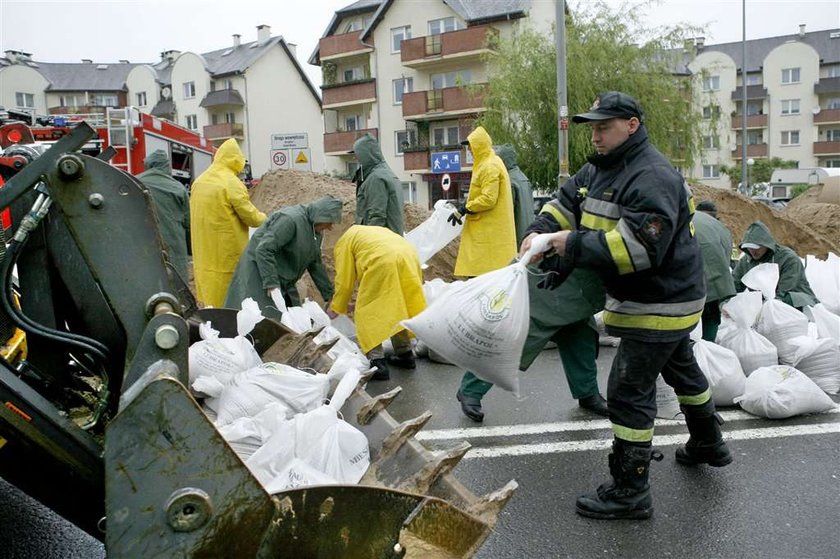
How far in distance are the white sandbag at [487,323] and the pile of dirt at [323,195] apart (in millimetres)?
5048

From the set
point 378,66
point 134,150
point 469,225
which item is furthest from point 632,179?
point 378,66

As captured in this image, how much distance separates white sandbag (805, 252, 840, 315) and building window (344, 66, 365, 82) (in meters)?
38.0

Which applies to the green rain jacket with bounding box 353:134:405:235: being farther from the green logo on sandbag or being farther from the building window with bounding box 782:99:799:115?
the building window with bounding box 782:99:799:115

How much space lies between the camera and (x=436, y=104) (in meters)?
37.0

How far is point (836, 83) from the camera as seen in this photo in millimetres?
53219

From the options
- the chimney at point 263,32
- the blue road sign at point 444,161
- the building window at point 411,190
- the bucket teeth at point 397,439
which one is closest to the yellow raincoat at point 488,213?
the bucket teeth at point 397,439

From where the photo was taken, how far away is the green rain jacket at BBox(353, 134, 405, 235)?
675 cm

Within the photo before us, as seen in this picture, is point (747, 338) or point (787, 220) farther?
point (787, 220)

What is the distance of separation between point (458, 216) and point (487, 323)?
12.5ft

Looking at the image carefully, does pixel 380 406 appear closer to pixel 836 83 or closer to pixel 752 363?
pixel 752 363

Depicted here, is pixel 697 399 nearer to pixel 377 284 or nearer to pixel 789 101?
pixel 377 284

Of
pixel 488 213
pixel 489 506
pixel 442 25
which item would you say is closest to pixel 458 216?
pixel 488 213

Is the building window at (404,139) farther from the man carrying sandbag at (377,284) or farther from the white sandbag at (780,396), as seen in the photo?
the white sandbag at (780,396)

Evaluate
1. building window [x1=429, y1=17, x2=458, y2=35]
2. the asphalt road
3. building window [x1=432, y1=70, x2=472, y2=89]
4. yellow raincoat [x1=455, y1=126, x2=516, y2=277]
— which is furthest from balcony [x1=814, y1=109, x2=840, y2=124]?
the asphalt road
